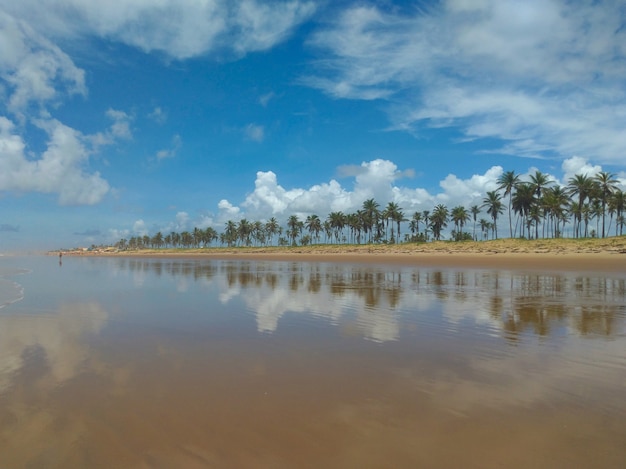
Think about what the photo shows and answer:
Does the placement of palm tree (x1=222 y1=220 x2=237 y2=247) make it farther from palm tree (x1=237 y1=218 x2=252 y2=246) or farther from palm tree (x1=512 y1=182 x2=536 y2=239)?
palm tree (x1=512 y1=182 x2=536 y2=239)

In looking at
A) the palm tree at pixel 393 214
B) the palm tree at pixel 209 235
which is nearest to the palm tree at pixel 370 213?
the palm tree at pixel 393 214

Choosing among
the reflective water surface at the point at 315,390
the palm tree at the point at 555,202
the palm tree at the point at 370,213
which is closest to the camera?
the reflective water surface at the point at 315,390

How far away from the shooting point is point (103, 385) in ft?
19.0

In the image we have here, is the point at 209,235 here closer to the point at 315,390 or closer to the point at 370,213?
the point at 370,213

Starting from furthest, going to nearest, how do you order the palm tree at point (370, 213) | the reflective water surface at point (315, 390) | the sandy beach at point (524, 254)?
the palm tree at point (370, 213), the sandy beach at point (524, 254), the reflective water surface at point (315, 390)

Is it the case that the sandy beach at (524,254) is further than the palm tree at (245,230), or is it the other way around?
the palm tree at (245,230)

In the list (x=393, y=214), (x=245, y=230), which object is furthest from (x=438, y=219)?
(x=245, y=230)

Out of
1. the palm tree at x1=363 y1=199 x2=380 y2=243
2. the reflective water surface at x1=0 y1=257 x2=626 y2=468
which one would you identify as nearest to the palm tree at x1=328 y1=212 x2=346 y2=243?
the palm tree at x1=363 y1=199 x2=380 y2=243

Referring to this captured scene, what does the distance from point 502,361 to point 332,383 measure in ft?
11.2

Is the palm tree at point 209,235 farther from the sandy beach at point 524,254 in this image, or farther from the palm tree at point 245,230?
the sandy beach at point 524,254

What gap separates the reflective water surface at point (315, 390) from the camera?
3.92m

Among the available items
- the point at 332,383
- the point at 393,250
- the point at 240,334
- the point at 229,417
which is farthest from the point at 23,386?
the point at 393,250

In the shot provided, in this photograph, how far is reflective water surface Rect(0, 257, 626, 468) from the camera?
12.9ft

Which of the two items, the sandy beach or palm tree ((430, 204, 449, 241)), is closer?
the sandy beach
